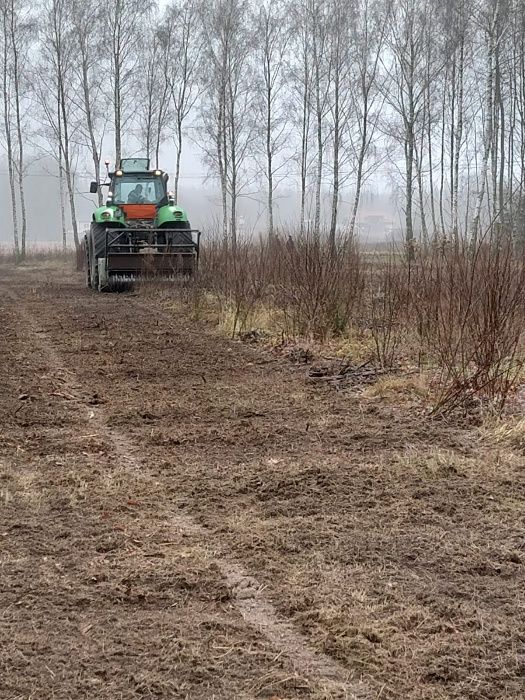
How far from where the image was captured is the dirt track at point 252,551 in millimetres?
1897

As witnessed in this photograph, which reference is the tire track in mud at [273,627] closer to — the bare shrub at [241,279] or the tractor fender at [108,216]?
the bare shrub at [241,279]

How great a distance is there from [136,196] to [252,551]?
12082 millimetres

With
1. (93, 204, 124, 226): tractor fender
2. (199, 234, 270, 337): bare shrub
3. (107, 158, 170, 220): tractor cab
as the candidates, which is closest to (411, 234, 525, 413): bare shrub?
(199, 234, 270, 337): bare shrub

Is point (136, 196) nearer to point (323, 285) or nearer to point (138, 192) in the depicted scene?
point (138, 192)

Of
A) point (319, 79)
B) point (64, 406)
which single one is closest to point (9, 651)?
point (64, 406)

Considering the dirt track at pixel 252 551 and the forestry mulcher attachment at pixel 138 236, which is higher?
the forestry mulcher attachment at pixel 138 236

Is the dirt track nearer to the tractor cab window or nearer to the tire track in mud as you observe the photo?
the tire track in mud

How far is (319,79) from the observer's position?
25391 millimetres

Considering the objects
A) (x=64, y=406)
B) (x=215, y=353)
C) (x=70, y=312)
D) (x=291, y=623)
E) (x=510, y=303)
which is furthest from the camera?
(x=70, y=312)

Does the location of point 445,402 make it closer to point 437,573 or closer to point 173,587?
point 437,573

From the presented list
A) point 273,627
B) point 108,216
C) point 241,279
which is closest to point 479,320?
point 273,627

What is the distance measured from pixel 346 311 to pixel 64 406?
10.4 ft

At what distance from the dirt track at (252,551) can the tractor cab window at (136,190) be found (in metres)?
9.44

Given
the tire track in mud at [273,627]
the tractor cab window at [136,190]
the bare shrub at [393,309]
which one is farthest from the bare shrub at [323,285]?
the tractor cab window at [136,190]
